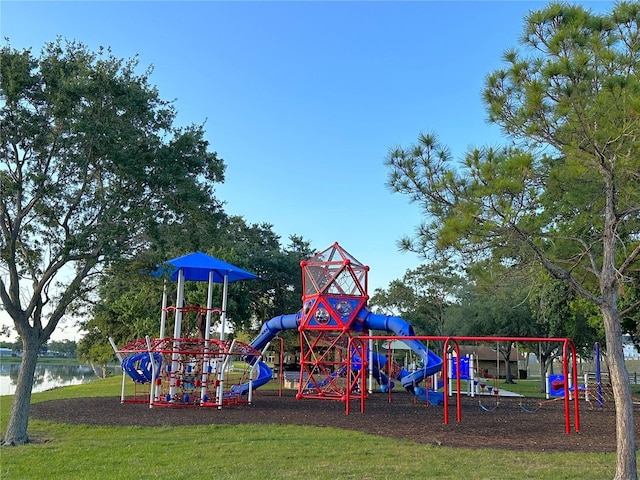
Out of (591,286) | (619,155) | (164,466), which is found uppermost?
(619,155)

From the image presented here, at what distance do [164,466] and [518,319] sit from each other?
1130 inches

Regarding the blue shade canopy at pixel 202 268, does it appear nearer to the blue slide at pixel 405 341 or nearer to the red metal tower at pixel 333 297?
the red metal tower at pixel 333 297

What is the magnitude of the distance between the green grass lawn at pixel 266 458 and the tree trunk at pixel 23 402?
0.44m

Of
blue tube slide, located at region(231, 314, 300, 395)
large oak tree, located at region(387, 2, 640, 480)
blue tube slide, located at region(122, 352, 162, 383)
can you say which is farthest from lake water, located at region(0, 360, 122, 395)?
large oak tree, located at region(387, 2, 640, 480)

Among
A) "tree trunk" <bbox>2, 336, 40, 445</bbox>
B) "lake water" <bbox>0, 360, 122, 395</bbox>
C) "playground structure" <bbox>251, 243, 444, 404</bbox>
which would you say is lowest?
"lake water" <bbox>0, 360, 122, 395</bbox>

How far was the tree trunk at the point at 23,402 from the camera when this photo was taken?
9.96 metres

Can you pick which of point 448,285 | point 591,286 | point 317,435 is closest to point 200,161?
point 317,435

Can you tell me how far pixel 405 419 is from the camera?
42.7 feet

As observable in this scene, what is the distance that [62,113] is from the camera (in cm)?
1024

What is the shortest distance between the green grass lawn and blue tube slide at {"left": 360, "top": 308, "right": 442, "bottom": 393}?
25.1ft

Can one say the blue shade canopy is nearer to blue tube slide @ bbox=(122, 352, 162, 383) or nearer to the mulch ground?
blue tube slide @ bbox=(122, 352, 162, 383)

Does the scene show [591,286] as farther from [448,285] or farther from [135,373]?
[448,285]

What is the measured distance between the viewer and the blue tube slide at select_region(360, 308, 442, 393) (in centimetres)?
1778

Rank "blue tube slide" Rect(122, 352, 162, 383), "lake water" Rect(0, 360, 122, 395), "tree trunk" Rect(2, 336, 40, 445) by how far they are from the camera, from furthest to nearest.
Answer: "lake water" Rect(0, 360, 122, 395) → "blue tube slide" Rect(122, 352, 162, 383) → "tree trunk" Rect(2, 336, 40, 445)
